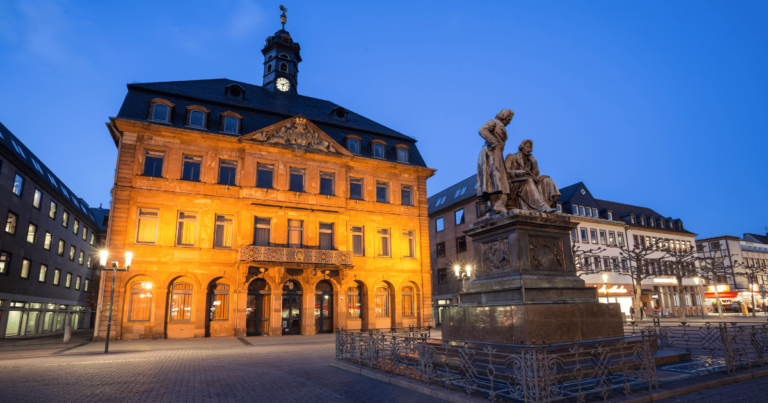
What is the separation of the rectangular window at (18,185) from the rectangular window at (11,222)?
5.09ft

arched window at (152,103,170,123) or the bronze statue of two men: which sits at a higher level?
arched window at (152,103,170,123)

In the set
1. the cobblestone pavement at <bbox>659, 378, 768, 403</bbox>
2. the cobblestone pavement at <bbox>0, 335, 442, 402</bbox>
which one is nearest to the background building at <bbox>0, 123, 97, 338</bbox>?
the cobblestone pavement at <bbox>0, 335, 442, 402</bbox>

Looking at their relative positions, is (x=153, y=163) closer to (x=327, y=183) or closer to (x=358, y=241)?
(x=327, y=183)

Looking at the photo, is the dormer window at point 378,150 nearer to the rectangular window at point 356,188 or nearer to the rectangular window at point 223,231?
the rectangular window at point 356,188

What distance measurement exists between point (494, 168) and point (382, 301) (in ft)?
78.1

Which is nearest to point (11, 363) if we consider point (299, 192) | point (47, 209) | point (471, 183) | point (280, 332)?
point (280, 332)

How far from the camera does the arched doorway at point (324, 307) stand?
3020 centimetres

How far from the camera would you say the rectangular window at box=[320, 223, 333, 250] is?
100 feet

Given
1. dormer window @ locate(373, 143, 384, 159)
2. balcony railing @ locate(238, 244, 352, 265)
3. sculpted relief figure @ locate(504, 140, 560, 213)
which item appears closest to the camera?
sculpted relief figure @ locate(504, 140, 560, 213)

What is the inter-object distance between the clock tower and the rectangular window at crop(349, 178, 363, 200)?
36.4 feet

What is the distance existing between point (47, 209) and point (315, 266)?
80.8ft

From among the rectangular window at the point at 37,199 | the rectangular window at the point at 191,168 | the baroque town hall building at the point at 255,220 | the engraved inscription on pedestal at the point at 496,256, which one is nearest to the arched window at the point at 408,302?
the baroque town hall building at the point at 255,220

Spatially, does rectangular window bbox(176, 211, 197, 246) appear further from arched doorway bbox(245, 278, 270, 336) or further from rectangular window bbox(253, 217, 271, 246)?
arched doorway bbox(245, 278, 270, 336)

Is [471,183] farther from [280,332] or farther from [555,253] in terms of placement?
[555,253]
